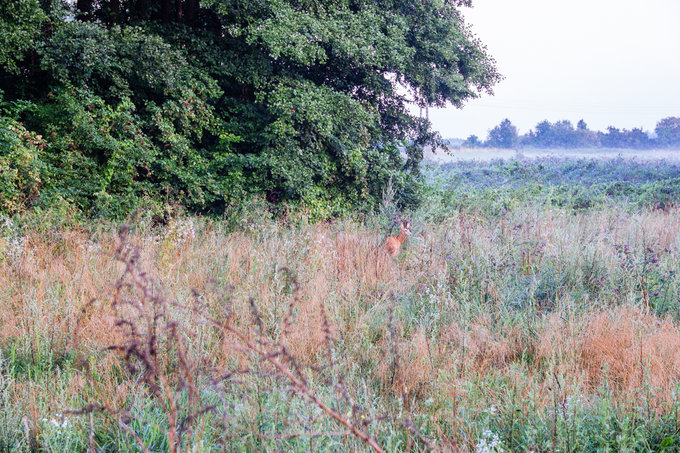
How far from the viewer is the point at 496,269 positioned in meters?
5.71

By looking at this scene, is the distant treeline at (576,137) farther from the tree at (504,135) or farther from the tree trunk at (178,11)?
the tree trunk at (178,11)

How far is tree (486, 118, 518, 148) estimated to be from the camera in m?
54.1

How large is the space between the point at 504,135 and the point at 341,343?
55585mm

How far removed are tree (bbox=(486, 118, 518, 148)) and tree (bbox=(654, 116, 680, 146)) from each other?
14895 millimetres

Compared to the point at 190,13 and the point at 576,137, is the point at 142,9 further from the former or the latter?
the point at 576,137

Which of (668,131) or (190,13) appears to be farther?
(668,131)

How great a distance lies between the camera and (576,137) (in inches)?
2089

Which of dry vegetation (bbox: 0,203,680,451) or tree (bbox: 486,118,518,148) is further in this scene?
tree (bbox: 486,118,518,148)

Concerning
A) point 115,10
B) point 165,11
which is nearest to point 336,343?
point 115,10

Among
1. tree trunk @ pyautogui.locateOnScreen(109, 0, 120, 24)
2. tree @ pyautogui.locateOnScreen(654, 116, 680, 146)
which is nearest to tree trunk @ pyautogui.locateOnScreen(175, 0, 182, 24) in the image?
tree trunk @ pyautogui.locateOnScreen(109, 0, 120, 24)

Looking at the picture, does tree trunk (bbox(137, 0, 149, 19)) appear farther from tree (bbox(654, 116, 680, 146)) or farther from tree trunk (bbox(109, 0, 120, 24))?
tree (bbox(654, 116, 680, 146))

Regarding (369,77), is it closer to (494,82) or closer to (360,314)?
(494,82)

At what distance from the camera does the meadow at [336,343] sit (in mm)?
2590

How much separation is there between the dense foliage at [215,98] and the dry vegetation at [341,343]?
180cm
